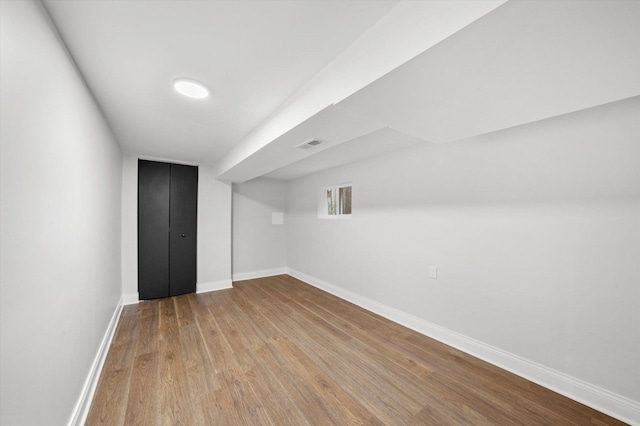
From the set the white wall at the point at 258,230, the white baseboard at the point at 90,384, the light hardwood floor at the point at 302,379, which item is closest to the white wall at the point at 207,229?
the white wall at the point at 258,230

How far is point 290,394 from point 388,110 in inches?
85.5

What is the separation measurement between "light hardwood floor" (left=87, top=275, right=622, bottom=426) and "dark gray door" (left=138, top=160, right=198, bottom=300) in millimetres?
926

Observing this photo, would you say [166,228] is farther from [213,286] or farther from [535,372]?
[535,372]

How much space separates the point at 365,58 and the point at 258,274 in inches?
193

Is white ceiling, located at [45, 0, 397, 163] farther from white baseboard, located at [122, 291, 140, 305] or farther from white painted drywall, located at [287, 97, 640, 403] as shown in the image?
white baseboard, located at [122, 291, 140, 305]

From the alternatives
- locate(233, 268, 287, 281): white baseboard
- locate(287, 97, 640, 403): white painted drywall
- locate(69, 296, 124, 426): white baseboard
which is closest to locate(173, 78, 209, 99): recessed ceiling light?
locate(69, 296, 124, 426): white baseboard

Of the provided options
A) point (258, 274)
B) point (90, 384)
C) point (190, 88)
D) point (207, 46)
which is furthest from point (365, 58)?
point (258, 274)

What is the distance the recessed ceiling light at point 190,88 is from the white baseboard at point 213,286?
137 inches

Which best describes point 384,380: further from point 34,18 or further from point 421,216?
point 34,18

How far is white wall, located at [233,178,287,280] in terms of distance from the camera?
510cm

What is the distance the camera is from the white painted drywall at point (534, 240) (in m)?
1.63

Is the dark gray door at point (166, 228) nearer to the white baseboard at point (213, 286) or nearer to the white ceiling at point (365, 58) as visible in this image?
the white baseboard at point (213, 286)

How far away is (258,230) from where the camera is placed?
211 inches

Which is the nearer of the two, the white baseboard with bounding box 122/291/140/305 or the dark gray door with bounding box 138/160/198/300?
the white baseboard with bounding box 122/291/140/305
